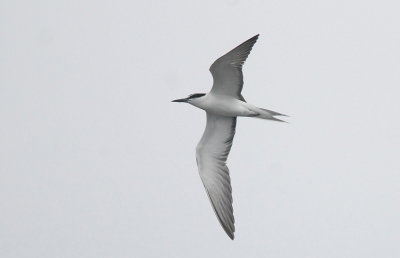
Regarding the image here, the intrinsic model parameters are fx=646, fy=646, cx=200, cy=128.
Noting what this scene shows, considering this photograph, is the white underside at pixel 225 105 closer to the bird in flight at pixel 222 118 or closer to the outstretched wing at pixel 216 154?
the bird in flight at pixel 222 118

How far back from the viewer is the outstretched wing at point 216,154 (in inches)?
765

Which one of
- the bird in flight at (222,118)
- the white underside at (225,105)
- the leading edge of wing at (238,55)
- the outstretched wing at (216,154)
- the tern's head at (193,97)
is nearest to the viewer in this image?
the leading edge of wing at (238,55)

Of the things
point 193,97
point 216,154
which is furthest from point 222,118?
point 193,97

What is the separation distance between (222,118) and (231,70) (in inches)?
86.9

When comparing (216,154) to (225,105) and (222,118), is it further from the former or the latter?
(225,105)

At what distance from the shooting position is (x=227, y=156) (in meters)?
20.0

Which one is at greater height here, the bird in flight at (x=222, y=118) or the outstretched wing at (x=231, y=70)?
the outstretched wing at (x=231, y=70)

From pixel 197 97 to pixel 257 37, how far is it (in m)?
2.72

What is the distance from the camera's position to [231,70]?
58.3 feet

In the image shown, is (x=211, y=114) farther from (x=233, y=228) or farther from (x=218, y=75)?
(x=233, y=228)

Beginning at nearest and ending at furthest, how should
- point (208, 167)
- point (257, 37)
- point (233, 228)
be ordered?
point (257, 37) → point (233, 228) → point (208, 167)

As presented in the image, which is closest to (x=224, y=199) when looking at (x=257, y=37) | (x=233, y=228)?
(x=233, y=228)

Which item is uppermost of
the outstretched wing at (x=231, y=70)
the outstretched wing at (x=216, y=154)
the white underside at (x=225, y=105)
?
the outstretched wing at (x=231, y=70)

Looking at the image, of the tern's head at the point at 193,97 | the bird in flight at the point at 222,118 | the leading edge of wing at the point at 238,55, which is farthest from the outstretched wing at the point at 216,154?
the leading edge of wing at the point at 238,55
